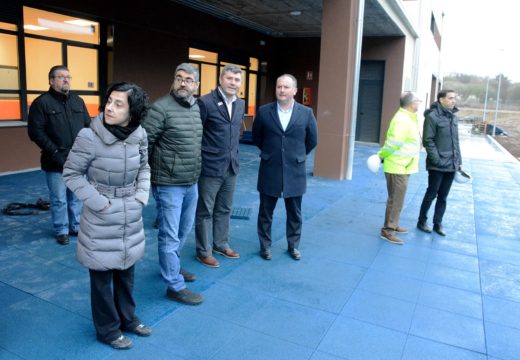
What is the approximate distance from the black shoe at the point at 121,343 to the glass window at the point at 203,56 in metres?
11.4

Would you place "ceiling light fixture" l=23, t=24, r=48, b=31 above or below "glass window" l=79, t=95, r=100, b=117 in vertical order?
above

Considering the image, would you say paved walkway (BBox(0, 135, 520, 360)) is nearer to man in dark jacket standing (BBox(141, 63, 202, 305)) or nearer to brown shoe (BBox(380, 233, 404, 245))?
brown shoe (BBox(380, 233, 404, 245))

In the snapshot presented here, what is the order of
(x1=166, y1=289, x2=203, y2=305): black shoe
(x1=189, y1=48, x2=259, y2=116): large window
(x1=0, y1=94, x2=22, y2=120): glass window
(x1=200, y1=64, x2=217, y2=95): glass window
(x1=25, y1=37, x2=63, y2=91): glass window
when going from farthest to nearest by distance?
1. (x1=200, y1=64, x2=217, y2=95): glass window
2. (x1=189, y1=48, x2=259, y2=116): large window
3. (x1=25, y1=37, x2=63, y2=91): glass window
4. (x1=0, y1=94, x2=22, y2=120): glass window
5. (x1=166, y1=289, x2=203, y2=305): black shoe

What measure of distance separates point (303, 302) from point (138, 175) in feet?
5.64

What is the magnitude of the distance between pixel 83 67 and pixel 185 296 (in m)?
7.39

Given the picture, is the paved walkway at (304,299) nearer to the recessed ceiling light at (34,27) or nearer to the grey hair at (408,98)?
the grey hair at (408,98)

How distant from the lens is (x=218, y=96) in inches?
160

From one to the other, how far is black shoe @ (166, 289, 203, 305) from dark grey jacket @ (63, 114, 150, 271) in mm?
816

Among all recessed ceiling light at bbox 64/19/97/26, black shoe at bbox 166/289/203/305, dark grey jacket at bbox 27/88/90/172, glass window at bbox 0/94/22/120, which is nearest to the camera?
black shoe at bbox 166/289/203/305

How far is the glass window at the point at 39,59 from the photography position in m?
8.30

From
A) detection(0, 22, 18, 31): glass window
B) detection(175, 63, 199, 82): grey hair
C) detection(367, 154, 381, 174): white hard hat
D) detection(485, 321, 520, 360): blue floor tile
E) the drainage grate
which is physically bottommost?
detection(485, 321, 520, 360): blue floor tile

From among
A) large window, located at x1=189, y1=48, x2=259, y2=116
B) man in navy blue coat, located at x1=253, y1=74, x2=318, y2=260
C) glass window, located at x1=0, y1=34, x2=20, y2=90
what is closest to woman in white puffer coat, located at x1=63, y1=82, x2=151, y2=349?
man in navy blue coat, located at x1=253, y1=74, x2=318, y2=260

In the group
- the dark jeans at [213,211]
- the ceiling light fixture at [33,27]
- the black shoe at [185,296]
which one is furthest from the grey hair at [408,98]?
the ceiling light fixture at [33,27]

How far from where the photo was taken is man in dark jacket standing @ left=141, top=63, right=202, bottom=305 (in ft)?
11.1
